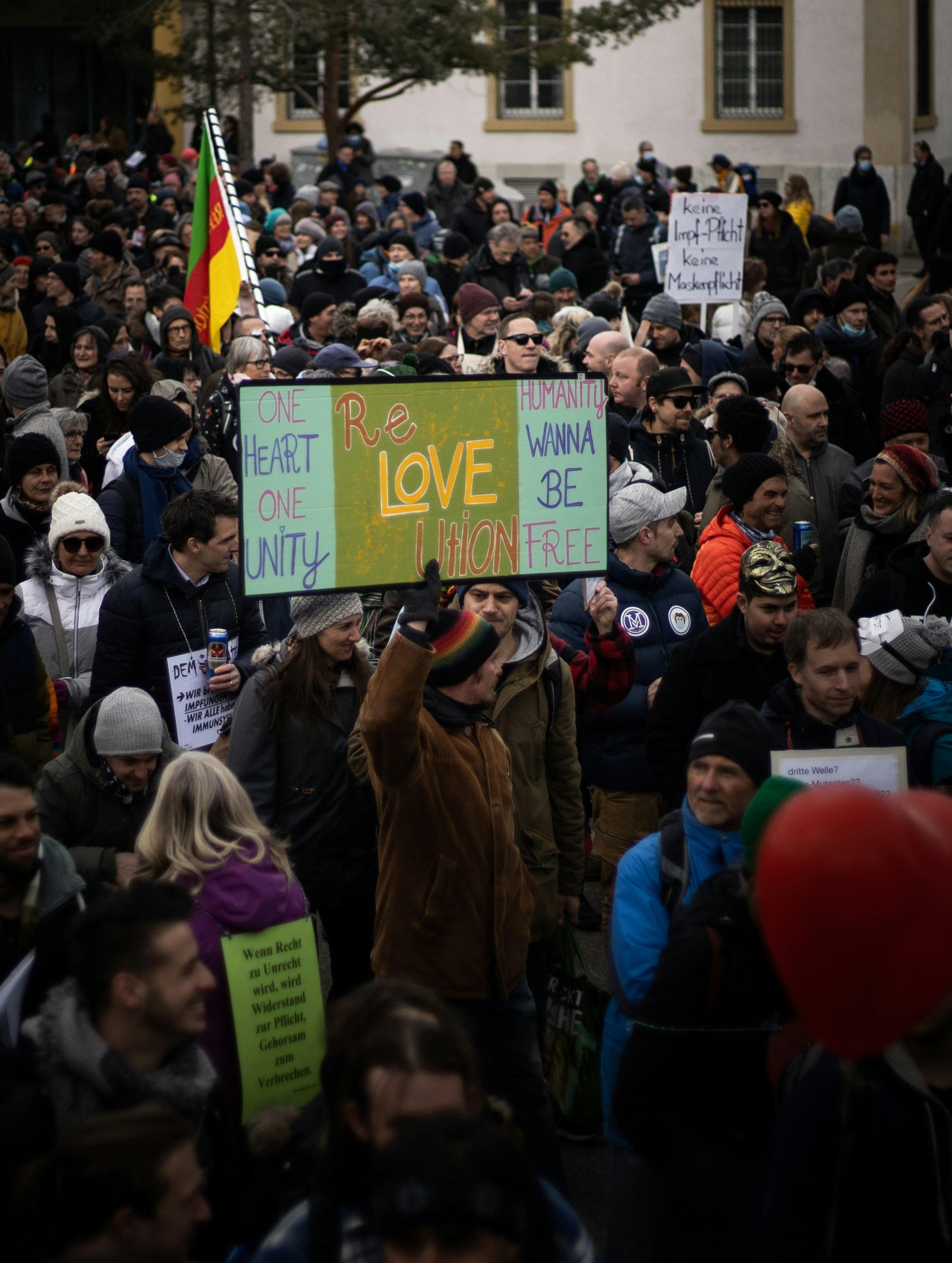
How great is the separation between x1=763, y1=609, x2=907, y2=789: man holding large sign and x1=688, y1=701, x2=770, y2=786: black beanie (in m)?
0.63

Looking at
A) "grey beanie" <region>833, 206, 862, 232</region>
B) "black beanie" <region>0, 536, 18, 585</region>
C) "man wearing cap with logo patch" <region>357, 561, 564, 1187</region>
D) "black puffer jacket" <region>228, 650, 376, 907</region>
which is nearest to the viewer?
"man wearing cap with logo patch" <region>357, 561, 564, 1187</region>

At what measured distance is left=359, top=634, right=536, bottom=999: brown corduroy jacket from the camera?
3.91 metres

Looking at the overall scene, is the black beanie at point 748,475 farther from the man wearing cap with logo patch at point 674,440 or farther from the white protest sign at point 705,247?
the white protest sign at point 705,247

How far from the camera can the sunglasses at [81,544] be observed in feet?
20.0

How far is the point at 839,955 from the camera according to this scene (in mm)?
2184

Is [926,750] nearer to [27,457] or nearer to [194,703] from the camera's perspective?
[194,703]

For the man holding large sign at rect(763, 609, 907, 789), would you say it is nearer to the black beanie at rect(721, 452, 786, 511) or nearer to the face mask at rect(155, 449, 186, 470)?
the black beanie at rect(721, 452, 786, 511)

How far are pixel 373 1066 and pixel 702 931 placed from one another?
769mm

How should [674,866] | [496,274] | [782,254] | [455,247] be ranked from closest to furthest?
1. [674,866]
2. [496,274]
3. [455,247]
4. [782,254]

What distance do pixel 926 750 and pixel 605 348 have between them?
4.65m

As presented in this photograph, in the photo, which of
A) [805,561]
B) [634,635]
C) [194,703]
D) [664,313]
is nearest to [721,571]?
[805,561]

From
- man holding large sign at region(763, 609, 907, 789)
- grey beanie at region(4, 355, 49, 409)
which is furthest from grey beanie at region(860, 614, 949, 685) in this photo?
grey beanie at region(4, 355, 49, 409)

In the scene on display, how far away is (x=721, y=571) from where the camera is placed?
6.04m

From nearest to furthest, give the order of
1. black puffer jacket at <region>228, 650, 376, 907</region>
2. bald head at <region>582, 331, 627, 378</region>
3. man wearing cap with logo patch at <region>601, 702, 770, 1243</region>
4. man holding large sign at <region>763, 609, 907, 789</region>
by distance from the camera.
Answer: man wearing cap with logo patch at <region>601, 702, 770, 1243</region>, man holding large sign at <region>763, 609, 907, 789</region>, black puffer jacket at <region>228, 650, 376, 907</region>, bald head at <region>582, 331, 627, 378</region>
